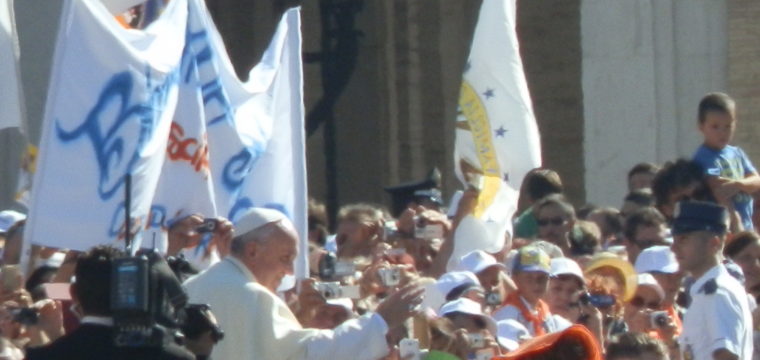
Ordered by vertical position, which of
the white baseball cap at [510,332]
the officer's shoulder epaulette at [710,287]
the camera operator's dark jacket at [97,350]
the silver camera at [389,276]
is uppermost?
the camera operator's dark jacket at [97,350]

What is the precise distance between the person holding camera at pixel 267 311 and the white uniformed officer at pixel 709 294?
4.98 feet

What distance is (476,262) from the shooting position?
10.6 m

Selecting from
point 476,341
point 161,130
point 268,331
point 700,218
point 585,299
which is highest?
point 161,130

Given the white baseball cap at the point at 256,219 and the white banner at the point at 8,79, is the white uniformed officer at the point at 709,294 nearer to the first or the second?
the white baseball cap at the point at 256,219

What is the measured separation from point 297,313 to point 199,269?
0.46 metres

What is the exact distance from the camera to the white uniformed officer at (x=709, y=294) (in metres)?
9.16

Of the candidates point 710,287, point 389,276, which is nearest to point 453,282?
point 389,276

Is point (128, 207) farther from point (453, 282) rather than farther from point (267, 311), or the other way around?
point (453, 282)

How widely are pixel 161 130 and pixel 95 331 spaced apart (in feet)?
6.85

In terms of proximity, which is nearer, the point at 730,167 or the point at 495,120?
the point at 495,120

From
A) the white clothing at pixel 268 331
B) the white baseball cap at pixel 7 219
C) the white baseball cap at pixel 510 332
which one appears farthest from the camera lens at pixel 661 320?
the white baseball cap at pixel 7 219

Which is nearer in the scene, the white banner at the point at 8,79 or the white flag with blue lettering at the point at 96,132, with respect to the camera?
the white flag with blue lettering at the point at 96,132

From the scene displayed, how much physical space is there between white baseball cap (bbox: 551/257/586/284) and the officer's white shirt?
4.34 ft

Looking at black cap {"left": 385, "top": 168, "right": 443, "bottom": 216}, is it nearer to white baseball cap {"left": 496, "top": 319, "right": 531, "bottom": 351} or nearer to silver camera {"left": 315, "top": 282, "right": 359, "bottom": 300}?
white baseball cap {"left": 496, "top": 319, "right": 531, "bottom": 351}
